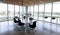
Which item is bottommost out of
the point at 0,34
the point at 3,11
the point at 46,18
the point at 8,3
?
the point at 0,34

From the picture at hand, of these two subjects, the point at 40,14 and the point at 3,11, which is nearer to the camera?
the point at 3,11

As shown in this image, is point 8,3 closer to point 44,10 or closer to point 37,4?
point 37,4

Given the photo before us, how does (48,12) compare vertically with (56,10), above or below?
below

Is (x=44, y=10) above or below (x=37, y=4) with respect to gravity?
below

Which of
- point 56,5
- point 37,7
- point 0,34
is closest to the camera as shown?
point 0,34

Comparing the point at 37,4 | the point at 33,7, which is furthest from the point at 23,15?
the point at 37,4

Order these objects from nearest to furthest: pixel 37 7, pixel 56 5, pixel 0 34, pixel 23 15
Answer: pixel 0 34
pixel 23 15
pixel 56 5
pixel 37 7

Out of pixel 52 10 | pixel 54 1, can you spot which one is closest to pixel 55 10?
pixel 52 10

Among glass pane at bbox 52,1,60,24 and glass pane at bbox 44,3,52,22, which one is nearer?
glass pane at bbox 52,1,60,24

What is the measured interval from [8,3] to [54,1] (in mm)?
4648

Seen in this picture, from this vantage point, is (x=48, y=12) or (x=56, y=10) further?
(x=48, y=12)

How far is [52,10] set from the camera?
8.66 metres

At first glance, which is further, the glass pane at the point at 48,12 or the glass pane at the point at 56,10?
the glass pane at the point at 48,12

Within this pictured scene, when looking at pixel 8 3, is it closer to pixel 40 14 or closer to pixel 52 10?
pixel 40 14
